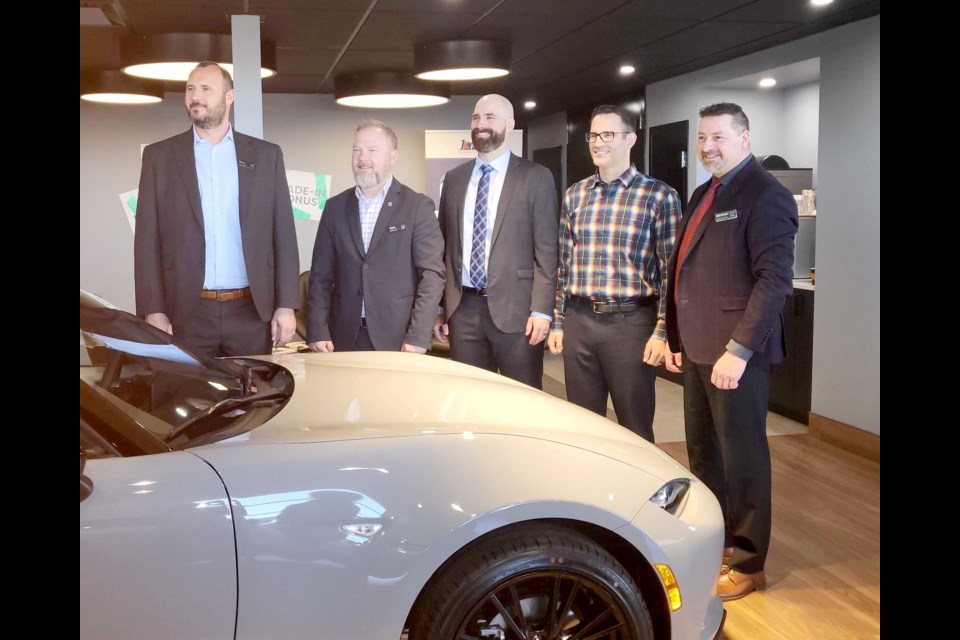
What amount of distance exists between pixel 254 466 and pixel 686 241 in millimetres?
2091

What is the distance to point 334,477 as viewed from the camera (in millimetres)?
1766

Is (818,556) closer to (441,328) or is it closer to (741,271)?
(741,271)

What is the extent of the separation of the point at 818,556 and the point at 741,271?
1.36 metres

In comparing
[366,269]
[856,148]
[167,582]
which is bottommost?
[167,582]

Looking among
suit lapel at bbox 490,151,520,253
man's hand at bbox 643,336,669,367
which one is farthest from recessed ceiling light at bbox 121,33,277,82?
man's hand at bbox 643,336,669,367

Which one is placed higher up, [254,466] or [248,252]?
[248,252]

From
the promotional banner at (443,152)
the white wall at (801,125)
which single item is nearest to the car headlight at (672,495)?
the white wall at (801,125)

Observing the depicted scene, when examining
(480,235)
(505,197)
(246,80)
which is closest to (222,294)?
(480,235)

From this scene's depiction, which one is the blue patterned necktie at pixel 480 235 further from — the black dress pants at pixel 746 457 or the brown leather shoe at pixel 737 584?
the brown leather shoe at pixel 737 584

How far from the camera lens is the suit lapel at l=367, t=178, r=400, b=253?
12.7 ft

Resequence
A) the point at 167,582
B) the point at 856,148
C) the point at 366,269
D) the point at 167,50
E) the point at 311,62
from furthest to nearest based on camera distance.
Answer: the point at 311,62
the point at 167,50
the point at 856,148
the point at 366,269
the point at 167,582
